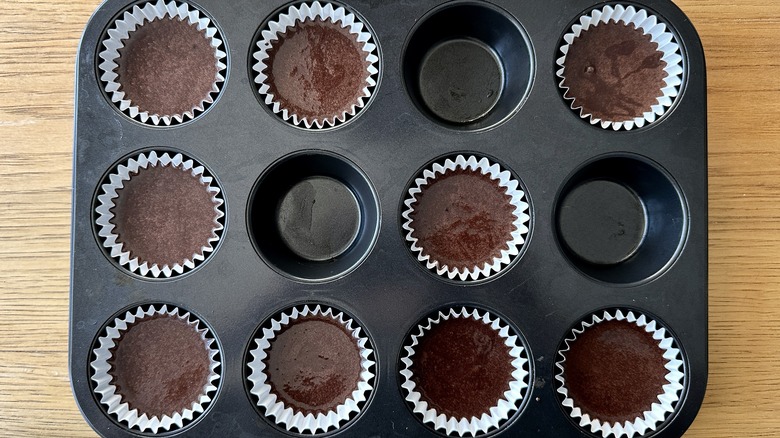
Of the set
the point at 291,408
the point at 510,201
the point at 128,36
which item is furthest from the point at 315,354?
the point at 128,36

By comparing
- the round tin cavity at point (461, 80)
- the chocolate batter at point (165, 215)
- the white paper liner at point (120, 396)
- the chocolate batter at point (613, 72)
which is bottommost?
the white paper liner at point (120, 396)

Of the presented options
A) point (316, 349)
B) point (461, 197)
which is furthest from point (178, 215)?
point (461, 197)

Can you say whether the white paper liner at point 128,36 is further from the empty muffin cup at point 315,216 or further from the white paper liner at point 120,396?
the white paper liner at point 120,396

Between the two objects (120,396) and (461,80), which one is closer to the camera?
(120,396)

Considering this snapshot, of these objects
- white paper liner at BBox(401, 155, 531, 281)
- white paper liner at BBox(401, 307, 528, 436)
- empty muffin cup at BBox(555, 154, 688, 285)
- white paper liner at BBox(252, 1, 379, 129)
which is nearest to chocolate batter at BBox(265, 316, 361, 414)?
white paper liner at BBox(401, 307, 528, 436)

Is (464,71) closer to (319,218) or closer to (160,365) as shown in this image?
(319,218)

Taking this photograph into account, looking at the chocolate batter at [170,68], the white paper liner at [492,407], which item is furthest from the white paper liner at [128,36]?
the white paper liner at [492,407]
